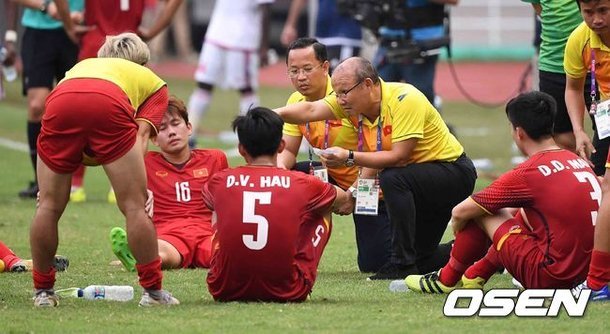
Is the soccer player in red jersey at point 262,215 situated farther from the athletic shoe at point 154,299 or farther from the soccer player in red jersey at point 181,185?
the soccer player in red jersey at point 181,185

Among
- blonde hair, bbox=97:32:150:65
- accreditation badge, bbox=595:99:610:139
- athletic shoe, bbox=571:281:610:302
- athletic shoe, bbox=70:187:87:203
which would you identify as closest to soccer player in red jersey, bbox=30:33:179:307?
blonde hair, bbox=97:32:150:65

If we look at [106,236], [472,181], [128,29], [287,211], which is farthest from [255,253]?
[128,29]

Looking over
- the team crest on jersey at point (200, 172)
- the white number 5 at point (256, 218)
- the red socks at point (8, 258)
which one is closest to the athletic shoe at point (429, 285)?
the white number 5 at point (256, 218)

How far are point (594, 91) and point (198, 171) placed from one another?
8.53ft

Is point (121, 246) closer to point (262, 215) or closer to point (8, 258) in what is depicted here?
point (8, 258)

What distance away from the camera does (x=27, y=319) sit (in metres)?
6.95

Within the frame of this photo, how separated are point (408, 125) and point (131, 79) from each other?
1.84 meters

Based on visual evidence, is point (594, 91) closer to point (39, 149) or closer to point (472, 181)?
point (472, 181)

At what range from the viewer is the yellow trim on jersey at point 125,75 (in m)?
7.25

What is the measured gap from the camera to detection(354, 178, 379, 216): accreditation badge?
842 cm

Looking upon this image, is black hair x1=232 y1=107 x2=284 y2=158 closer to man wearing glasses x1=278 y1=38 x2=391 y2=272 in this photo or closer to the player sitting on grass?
man wearing glasses x1=278 y1=38 x2=391 y2=272

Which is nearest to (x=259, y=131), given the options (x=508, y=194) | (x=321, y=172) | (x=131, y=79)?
(x=131, y=79)

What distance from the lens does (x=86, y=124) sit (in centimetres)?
707

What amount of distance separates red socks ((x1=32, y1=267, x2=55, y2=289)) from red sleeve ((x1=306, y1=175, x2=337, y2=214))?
4.37 ft
